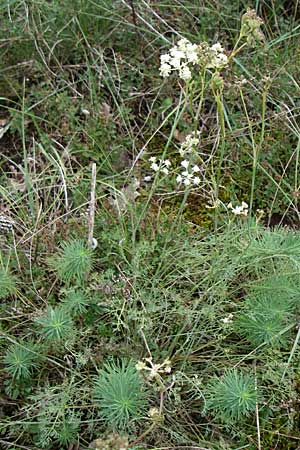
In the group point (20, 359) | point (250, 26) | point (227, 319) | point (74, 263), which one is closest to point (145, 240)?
point (74, 263)

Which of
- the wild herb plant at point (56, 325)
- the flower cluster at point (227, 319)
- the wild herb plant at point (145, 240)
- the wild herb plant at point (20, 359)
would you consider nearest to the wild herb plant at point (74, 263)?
the wild herb plant at point (145, 240)

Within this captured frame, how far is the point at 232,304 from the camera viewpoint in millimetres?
1966

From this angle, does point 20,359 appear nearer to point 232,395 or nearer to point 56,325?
point 56,325

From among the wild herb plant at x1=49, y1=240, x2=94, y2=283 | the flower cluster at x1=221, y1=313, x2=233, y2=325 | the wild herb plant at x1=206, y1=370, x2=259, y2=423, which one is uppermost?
the wild herb plant at x1=49, y1=240, x2=94, y2=283

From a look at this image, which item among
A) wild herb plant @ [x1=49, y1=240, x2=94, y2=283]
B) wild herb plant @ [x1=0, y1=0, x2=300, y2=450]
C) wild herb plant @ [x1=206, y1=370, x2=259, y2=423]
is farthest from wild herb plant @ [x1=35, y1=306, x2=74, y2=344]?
wild herb plant @ [x1=206, y1=370, x2=259, y2=423]

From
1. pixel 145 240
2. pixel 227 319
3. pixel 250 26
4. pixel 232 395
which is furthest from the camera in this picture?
pixel 145 240

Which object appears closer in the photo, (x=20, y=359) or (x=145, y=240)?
(x=20, y=359)

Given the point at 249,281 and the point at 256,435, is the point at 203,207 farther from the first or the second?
the point at 256,435

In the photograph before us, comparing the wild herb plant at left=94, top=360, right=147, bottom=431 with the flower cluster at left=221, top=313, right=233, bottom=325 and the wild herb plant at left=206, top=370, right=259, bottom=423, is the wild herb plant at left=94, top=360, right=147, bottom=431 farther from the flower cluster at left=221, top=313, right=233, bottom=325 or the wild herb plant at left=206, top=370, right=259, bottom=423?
the flower cluster at left=221, top=313, right=233, bottom=325

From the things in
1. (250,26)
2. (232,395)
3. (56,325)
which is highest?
(250,26)

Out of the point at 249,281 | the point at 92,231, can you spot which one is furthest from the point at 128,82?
the point at 249,281

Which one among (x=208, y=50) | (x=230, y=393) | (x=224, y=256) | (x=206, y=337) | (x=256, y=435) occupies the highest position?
(x=208, y=50)

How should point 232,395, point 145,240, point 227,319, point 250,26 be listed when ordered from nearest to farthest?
point 250,26
point 232,395
point 227,319
point 145,240

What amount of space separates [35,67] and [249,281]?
4.49 ft
